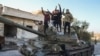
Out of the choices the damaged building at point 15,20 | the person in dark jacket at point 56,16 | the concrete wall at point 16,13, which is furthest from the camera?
the concrete wall at point 16,13

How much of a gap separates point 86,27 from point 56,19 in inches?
1725

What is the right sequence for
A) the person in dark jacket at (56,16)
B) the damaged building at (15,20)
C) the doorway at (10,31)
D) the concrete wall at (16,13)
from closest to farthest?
the person in dark jacket at (56,16) → the damaged building at (15,20) → the concrete wall at (16,13) → the doorway at (10,31)

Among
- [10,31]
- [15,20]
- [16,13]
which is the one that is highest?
[16,13]

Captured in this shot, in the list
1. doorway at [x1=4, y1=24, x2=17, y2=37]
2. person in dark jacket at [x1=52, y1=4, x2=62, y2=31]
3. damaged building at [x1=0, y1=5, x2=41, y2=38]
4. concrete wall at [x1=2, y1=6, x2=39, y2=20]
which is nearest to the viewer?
person in dark jacket at [x1=52, y1=4, x2=62, y2=31]

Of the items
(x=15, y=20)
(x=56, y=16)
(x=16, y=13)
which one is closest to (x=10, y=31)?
(x=15, y=20)

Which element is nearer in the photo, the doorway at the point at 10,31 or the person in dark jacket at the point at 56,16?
the person in dark jacket at the point at 56,16

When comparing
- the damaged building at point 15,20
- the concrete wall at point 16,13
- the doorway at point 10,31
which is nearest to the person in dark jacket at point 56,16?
the damaged building at point 15,20

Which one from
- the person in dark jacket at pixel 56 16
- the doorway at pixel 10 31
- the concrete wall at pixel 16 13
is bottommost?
the doorway at pixel 10 31

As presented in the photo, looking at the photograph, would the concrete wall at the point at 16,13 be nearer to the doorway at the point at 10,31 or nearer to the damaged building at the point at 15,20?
the damaged building at the point at 15,20

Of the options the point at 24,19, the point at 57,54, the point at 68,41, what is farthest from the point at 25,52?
the point at 24,19

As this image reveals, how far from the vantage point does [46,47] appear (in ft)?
29.3

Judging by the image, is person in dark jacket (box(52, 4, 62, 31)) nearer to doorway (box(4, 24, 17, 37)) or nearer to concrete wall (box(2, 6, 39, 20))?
concrete wall (box(2, 6, 39, 20))

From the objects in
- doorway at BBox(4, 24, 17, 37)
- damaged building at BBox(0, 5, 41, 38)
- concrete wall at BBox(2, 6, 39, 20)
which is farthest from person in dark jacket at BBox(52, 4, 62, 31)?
doorway at BBox(4, 24, 17, 37)

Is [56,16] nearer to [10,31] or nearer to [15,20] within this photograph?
[15,20]
